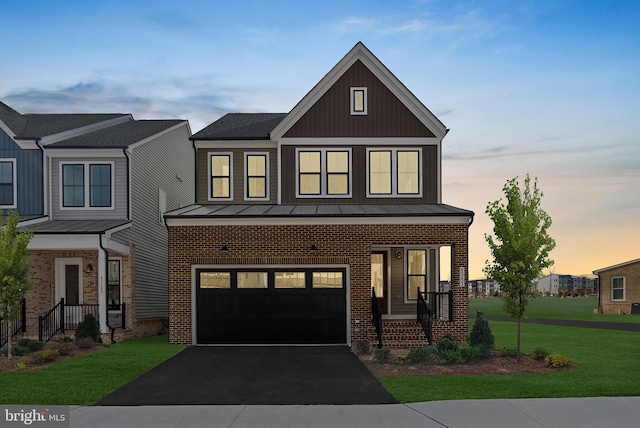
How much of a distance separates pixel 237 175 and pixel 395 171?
6585 millimetres

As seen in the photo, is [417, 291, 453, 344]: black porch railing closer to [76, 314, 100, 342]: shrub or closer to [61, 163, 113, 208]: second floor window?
[76, 314, 100, 342]: shrub

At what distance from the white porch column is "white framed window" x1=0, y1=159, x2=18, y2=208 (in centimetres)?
589

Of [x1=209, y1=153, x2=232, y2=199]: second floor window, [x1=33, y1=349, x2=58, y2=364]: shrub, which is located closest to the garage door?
[x1=209, y1=153, x2=232, y2=199]: second floor window

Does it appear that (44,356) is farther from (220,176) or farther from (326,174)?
(326,174)

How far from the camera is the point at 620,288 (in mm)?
42375

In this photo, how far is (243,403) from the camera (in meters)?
11.6

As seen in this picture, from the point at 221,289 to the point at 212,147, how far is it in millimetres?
6862

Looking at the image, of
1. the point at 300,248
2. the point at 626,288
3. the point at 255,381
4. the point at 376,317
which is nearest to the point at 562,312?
the point at 626,288

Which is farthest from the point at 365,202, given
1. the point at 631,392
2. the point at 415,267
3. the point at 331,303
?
the point at 631,392

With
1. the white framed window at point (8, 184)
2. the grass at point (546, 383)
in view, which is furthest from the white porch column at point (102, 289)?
the grass at point (546, 383)

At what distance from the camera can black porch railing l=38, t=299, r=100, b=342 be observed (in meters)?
21.1

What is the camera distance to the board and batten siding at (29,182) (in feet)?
78.0

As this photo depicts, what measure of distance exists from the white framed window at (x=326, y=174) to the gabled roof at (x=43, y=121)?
10731mm

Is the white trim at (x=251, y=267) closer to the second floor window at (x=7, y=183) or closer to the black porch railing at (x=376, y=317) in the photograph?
the black porch railing at (x=376, y=317)
